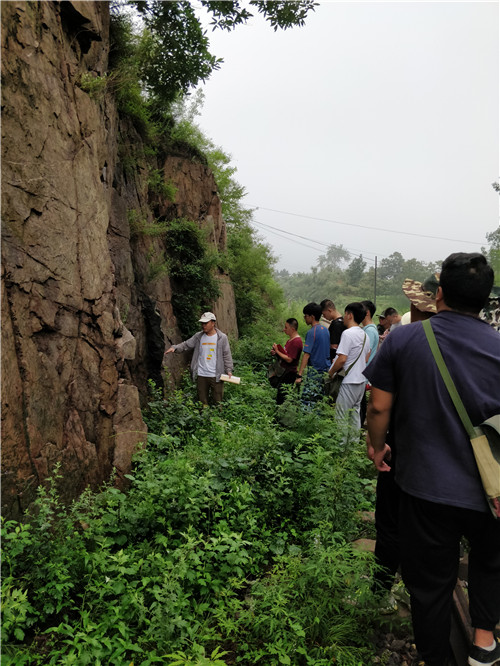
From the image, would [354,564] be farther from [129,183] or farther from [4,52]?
[129,183]

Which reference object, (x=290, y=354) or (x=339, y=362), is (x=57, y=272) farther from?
(x=290, y=354)

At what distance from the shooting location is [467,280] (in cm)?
232

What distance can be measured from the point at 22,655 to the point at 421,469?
2489 mm

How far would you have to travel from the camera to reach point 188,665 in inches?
89.3

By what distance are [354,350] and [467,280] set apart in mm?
3146

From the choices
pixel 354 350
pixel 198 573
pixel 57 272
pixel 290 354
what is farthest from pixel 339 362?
pixel 57 272

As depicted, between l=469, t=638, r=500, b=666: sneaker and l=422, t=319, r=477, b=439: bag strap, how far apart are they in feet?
3.95

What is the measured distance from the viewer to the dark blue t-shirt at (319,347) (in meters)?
6.77

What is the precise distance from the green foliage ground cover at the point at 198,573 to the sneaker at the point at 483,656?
59cm

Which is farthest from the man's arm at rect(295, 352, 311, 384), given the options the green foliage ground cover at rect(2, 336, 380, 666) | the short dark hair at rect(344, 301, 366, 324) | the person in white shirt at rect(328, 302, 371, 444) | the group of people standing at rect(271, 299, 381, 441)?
the green foliage ground cover at rect(2, 336, 380, 666)

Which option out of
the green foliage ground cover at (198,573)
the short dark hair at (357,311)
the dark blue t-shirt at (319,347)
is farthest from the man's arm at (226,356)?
the green foliage ground cover at (198,573)

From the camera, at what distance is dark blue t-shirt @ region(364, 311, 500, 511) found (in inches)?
87.4

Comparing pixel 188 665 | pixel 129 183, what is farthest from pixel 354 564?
pixel 129 183

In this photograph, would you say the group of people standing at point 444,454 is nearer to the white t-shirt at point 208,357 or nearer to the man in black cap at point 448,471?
the man in black cap at point 448,471
